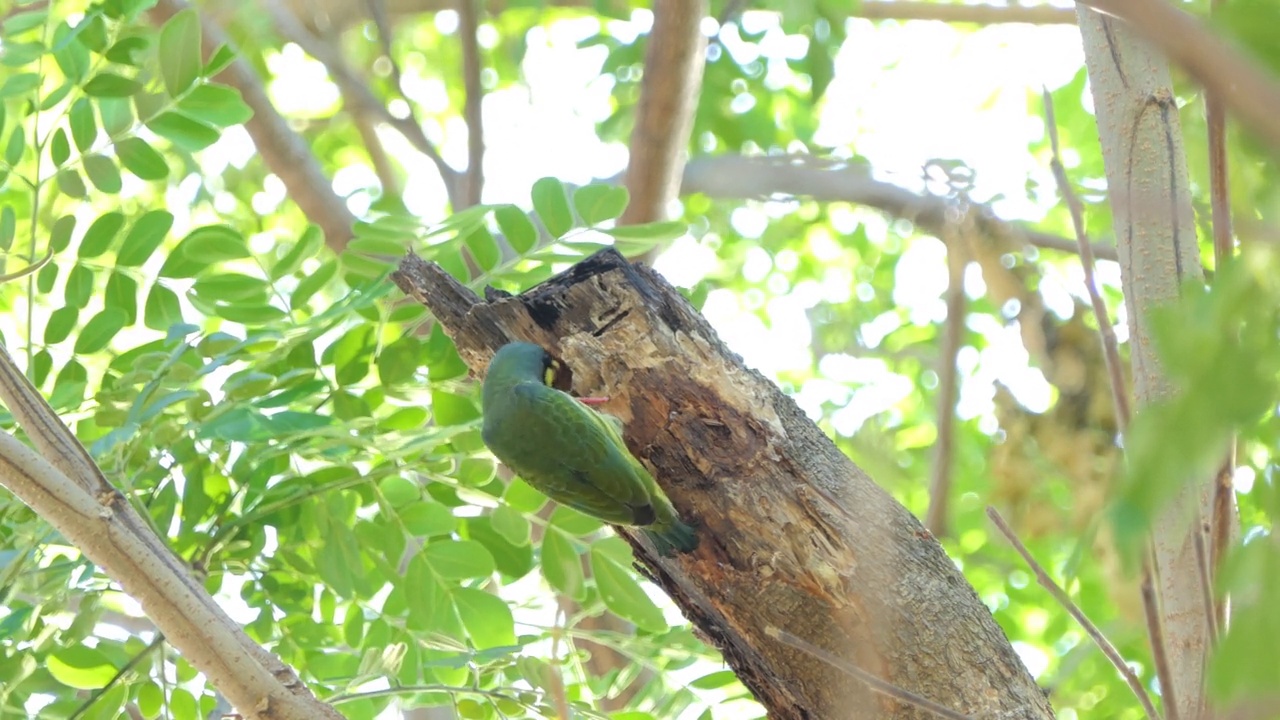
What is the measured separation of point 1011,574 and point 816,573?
446 centimetres

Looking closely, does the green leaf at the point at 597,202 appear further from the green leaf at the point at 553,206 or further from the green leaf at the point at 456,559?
the green leaf at the point at 456,559

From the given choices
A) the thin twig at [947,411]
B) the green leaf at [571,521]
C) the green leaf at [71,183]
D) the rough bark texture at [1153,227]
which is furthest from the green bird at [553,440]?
the thin twig at [947,411]

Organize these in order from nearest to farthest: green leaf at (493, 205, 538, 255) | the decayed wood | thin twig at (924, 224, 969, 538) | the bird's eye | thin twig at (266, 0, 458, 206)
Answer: the decayed wood
the bird's eye
green leaf at (493, 205, 538, 255)
thin twig at (924, 224, 969, 538)
thin twig at (266, 0, 458, 206)

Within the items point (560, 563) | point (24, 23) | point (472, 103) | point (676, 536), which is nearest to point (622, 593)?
point (560, 563)

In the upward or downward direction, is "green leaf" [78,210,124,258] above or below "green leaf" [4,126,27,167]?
below

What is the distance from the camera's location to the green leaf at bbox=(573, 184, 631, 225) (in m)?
2.76

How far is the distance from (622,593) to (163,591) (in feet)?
3.55

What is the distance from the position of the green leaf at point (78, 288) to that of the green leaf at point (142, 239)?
3.3 inches

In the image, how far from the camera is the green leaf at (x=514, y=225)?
9.16ft

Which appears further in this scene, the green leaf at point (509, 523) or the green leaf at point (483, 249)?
the green leaf at point (483, 249)

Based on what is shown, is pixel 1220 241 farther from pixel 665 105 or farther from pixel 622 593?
pixel 665 105

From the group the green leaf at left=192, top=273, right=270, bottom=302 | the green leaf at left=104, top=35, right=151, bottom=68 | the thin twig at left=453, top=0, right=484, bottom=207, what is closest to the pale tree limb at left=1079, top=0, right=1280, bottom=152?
the green leaf at left=192, top=273, right=270, bottom=302

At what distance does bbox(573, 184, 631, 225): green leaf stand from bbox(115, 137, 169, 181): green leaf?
979mm

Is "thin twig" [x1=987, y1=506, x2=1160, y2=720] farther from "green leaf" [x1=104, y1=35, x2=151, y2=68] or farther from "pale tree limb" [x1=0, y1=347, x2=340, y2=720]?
"green leaf" [x1=104, y1=35, x2=151, y2=68]
